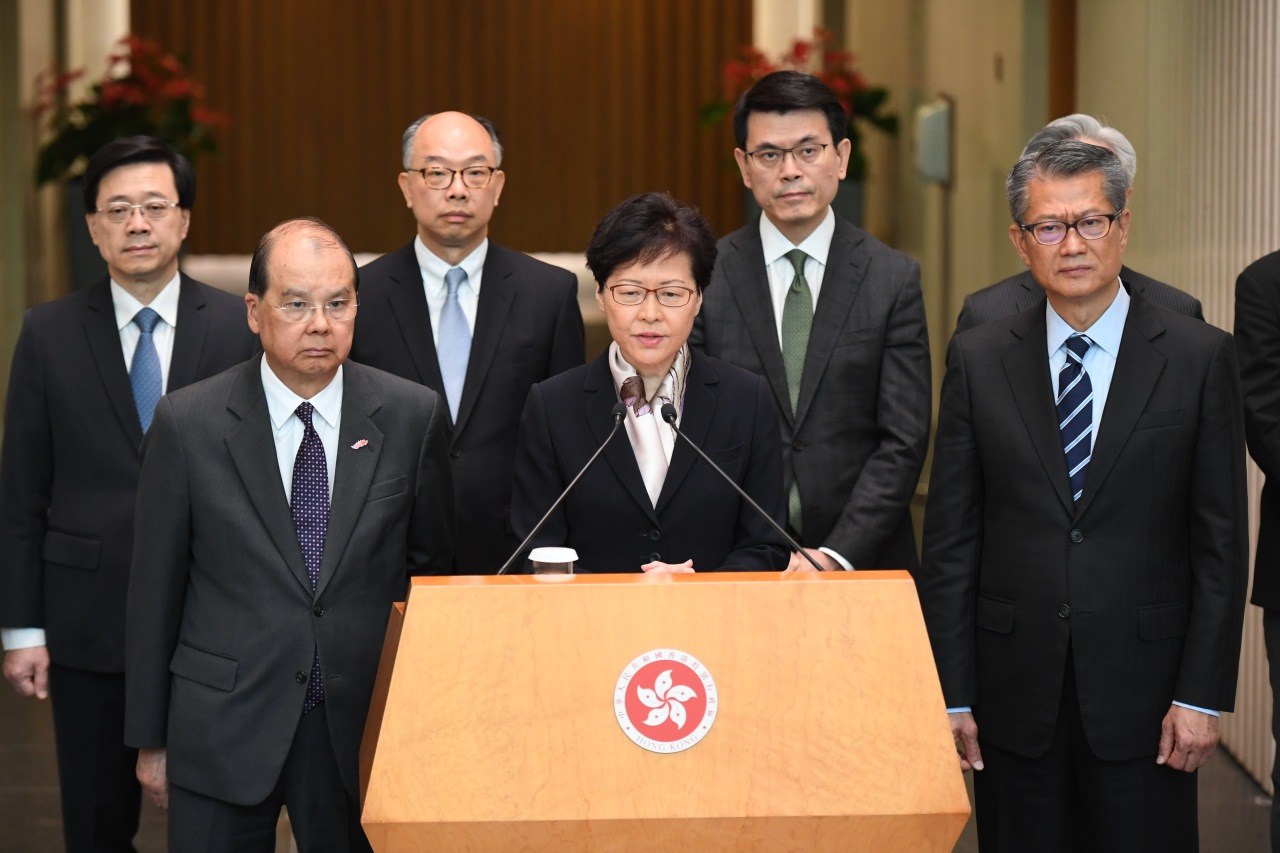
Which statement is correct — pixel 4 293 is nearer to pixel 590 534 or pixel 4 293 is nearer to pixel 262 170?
pixel 262 170

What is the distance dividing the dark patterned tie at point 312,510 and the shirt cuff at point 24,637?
2.93 ft

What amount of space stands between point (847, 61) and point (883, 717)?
626 cm

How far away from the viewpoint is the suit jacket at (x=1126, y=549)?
2.55 m

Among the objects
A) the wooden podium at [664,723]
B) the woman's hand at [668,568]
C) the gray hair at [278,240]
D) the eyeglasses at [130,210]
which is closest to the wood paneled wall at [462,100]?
the eyeglasses at [130,210]

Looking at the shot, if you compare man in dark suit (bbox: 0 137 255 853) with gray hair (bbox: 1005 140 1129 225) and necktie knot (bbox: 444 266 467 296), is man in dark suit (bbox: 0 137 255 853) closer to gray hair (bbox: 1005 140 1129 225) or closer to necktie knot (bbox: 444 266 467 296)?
necktie knot (bbox: 444 266 467 296)

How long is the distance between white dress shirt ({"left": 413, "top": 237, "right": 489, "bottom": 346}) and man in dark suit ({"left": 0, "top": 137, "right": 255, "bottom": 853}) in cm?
41

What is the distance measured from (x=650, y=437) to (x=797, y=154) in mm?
845

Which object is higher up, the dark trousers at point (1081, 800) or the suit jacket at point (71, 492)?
the suit jacket at point (71, 492)

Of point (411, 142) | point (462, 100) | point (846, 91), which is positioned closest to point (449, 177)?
point (411, 142)

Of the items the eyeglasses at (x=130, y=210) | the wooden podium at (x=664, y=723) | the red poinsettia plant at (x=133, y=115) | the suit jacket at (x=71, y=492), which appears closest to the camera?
the wooden podium at (x=664, y=723)

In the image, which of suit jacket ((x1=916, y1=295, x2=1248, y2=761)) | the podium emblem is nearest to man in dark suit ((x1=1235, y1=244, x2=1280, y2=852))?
suit jacket ((x1=916, y1=295, x2=1248, y2=761))

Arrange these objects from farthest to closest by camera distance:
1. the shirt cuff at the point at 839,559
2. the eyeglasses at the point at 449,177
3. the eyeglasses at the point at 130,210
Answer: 1. the eyeglasses at the point at 449,177
2. the eyeglasses at the point at 130,210
3. the shirt cuff at the point at 839,559

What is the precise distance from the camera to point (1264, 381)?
3061 millimetres

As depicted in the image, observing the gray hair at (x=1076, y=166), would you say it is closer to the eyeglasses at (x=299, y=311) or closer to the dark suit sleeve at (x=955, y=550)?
the dark suit sleeve at (x=955, y=550)
